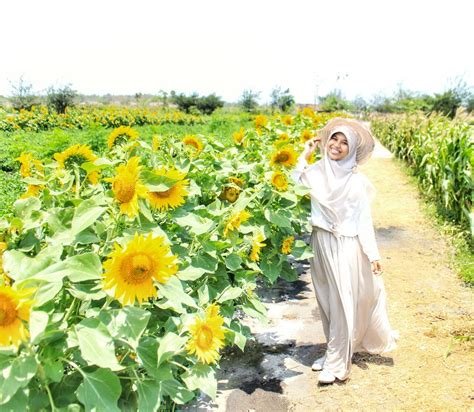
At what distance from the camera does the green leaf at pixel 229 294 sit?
83.5 inches

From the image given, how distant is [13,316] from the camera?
1.14 m

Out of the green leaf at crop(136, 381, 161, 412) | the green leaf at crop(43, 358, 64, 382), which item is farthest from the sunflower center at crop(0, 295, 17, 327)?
the green leaf at crop(136, 381, 161, 412)

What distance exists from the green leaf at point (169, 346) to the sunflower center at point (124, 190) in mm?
452

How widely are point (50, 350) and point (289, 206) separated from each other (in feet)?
5.80

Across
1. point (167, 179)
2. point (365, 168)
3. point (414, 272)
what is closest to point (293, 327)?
point (414, 272)

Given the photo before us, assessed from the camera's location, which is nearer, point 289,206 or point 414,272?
point 289,206

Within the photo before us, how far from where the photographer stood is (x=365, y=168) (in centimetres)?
1375

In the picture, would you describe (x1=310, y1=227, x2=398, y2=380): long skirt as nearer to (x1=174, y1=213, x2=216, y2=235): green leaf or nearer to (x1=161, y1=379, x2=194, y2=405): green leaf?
(x1=174, y1=213, x2=216, y2=235): green leaf

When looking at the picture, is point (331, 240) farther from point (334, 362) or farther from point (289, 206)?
point (334, 362)

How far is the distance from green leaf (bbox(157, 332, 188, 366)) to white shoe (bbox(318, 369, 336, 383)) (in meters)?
1.59

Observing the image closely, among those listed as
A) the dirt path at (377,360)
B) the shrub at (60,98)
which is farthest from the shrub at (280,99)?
the dirt path at (377,360)

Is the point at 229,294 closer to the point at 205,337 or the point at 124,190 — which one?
the point at 205,337

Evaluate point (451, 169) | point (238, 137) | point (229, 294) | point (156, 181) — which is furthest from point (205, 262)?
point (451, 169)

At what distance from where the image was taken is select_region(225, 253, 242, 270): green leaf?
88.5 inches
